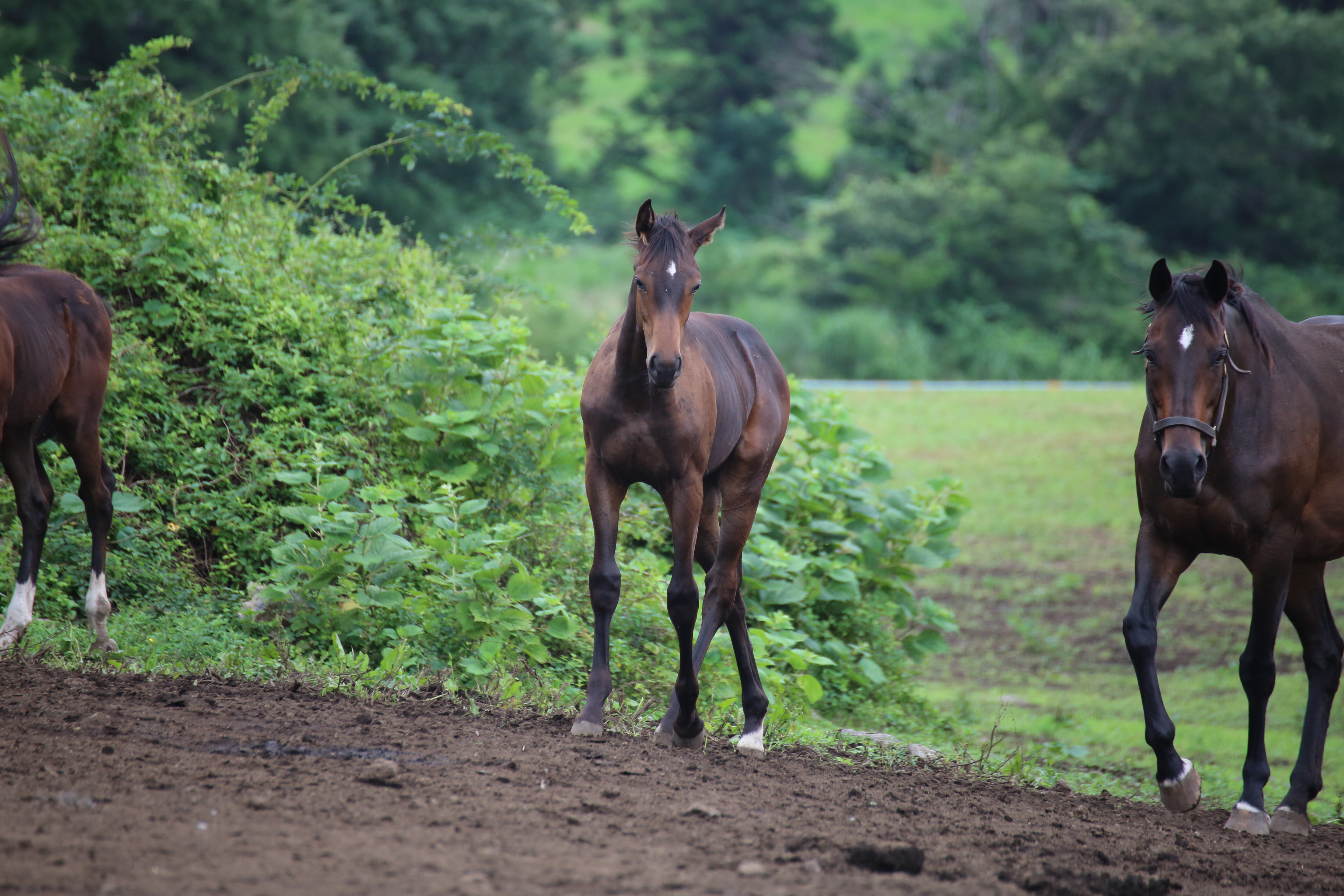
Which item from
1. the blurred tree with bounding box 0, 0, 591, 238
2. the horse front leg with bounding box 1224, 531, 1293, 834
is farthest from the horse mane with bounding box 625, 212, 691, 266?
the blurred tree with bounding box 0, 0, 591, 238

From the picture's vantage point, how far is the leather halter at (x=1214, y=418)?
470 centimetres

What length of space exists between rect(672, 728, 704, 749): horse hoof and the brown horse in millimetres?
2945

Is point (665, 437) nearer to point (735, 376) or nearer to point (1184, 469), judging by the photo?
point (735, 376)

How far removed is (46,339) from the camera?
18.5 ft

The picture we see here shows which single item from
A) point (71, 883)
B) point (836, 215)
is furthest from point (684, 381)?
point (836, 215)

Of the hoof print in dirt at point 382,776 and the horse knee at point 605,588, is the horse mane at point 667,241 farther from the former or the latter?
the hoof print in dirt at point 382,776

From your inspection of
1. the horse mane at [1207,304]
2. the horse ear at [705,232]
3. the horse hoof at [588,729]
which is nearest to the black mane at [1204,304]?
the horse mane at [1207,304]

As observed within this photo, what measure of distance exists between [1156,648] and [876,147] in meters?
39.5

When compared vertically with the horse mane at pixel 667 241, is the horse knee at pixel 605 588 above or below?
below

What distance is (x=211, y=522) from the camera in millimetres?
6883

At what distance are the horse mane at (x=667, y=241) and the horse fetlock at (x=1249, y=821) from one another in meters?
3.47

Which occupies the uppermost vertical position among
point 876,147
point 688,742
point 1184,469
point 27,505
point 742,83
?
point 742,83

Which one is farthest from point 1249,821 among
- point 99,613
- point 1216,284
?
point 99,613

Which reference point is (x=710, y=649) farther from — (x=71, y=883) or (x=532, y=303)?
(x=532, y=303)
